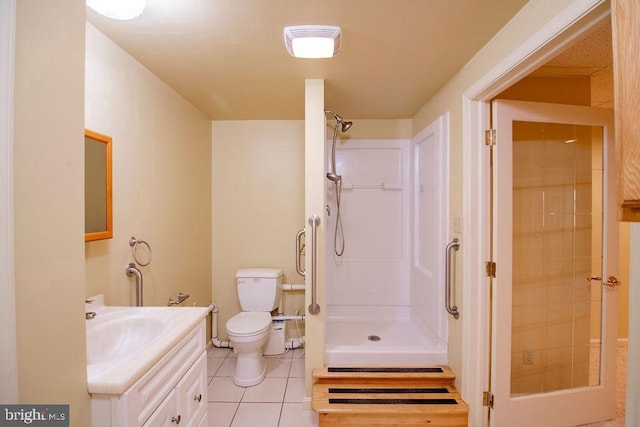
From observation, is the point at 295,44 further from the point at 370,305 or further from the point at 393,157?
the point at 370,305

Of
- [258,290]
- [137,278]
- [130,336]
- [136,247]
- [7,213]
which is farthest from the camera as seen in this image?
[258,290]

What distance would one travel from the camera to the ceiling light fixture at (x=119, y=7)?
1.11 m

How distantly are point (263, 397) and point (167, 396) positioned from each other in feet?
3.99

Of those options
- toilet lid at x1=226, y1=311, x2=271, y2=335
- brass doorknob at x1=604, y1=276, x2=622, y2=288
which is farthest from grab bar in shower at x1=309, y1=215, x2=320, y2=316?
brass doorknob at x1=604, y1=276, x2=622, y2=288

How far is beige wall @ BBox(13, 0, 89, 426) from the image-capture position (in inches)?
23.7

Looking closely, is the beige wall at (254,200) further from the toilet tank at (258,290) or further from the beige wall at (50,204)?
the beige wall at (50,204)

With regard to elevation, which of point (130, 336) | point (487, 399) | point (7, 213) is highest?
point (7, 213)

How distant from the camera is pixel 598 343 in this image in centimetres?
170

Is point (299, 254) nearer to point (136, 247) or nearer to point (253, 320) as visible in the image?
point (253, 320)

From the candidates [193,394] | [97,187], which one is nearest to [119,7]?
[97,187]

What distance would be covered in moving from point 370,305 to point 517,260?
147 cm

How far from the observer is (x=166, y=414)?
1.01 m

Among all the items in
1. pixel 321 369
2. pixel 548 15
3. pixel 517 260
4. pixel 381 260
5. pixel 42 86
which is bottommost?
pixel 321 369

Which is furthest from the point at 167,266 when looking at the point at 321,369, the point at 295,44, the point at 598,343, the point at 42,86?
the point at 598,343
